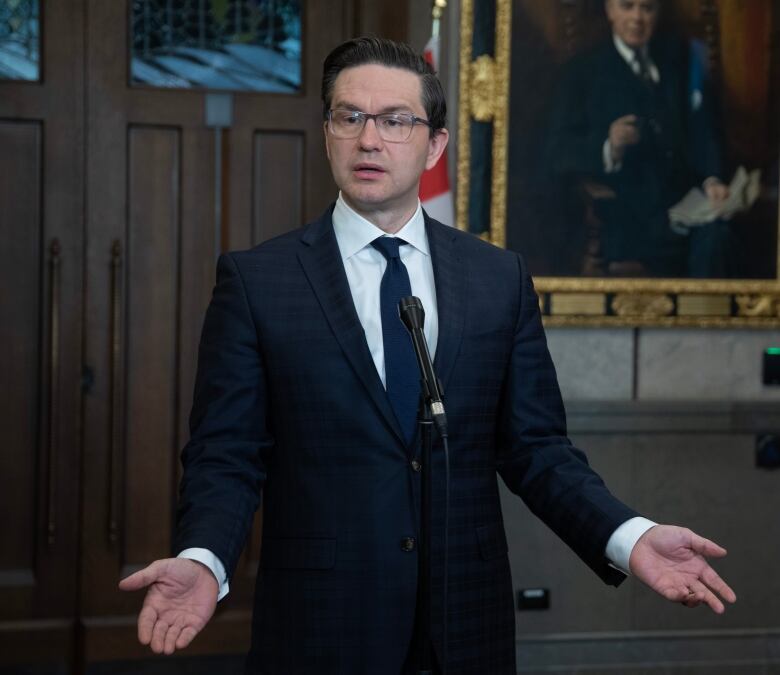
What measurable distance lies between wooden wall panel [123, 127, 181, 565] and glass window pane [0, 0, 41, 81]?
46cm

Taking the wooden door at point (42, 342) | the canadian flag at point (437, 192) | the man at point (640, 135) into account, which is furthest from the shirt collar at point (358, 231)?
the wooden door at point (42, 342)

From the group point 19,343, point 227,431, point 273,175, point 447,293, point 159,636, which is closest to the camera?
point 159,636

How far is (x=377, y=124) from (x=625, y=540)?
0.84 m

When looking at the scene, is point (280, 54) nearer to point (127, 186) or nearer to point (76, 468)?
point (127, 186)

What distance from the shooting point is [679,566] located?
70.9 inches

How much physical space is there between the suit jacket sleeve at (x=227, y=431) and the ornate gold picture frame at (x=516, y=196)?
83.2 inches

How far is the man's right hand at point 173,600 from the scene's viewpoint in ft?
5.08

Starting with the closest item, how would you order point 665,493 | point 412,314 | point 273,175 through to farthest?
point 412,314 < point 665,493 < point 273,175

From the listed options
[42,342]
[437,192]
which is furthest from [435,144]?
[42,342]

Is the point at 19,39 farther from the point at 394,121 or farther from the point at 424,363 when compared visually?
the point at 424,363

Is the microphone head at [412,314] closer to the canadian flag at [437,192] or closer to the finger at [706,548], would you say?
the finger at [706,548]

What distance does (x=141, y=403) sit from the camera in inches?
172

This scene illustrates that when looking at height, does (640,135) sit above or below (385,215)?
above

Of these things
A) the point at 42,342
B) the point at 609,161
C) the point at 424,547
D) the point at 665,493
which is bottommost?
the point at 665,493
